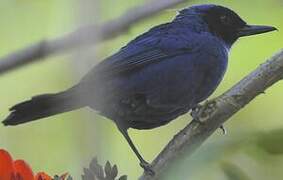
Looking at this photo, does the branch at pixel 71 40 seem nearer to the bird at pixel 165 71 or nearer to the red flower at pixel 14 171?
the red flower at pixel 14 171

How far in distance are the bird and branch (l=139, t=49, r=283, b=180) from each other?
72 centimetres

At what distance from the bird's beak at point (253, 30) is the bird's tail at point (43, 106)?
828 millimetres

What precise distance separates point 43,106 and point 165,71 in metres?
0.78

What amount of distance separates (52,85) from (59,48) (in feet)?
7.41

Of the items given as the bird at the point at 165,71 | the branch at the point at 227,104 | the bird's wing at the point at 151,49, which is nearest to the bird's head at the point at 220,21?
the bird at the point at 165,71

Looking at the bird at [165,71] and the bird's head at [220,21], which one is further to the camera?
the bird's head at [220,21]

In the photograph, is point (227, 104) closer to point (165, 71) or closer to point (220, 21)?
point (165, 71)

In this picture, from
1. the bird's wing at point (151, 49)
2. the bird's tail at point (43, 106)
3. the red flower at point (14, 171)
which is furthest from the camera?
the bird's wing at point (151, 49)

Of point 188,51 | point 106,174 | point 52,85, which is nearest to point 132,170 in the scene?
point 188,51

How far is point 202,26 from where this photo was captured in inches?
142

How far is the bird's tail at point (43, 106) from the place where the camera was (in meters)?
2.42

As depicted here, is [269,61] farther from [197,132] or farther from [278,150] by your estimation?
[278,150]

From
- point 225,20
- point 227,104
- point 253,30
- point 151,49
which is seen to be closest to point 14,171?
point 227,104

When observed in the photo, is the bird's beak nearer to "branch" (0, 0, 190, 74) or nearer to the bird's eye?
the bird's eye
